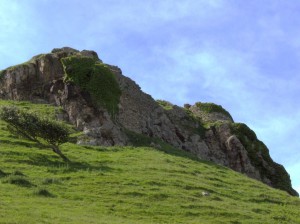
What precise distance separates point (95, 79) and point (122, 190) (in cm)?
2570

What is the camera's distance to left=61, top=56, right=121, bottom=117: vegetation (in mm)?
56906

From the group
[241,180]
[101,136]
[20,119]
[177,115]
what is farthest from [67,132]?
[177,115]

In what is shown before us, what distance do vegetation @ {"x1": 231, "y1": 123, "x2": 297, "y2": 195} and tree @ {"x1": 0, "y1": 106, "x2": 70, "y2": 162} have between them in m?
27.0

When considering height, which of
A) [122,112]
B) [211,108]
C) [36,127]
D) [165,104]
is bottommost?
[36,127]

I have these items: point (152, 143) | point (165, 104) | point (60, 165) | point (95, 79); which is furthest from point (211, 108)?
point (60, 165)

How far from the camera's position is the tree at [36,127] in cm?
4244

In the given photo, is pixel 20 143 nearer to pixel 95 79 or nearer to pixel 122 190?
pixel 122 190

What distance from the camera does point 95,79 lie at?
190ft

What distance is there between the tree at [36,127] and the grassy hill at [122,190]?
96 centimetres

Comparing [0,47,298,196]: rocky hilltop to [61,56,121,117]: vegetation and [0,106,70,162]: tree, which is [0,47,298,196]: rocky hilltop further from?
[0,106,70,162]: tree

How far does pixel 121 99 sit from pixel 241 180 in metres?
20.1

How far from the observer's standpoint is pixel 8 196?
29109mm

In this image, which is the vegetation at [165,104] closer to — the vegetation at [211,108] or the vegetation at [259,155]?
the vegetation at [211,108]

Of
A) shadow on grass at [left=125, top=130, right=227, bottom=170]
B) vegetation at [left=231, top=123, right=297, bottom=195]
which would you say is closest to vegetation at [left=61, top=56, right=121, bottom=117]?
shadow on grass at [left=125, top=130, right=227, bottom=170]
